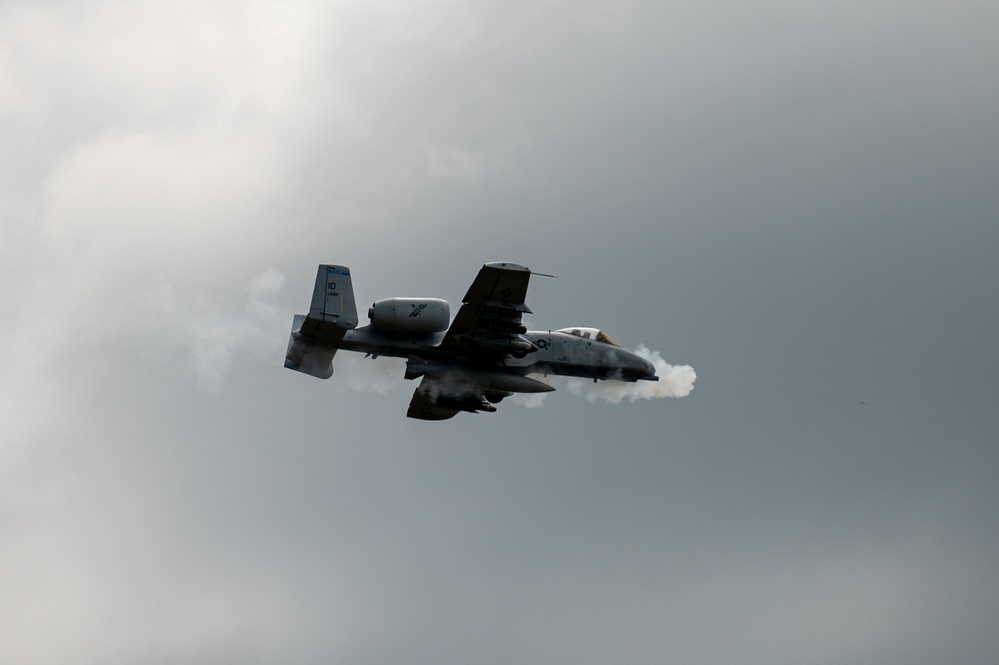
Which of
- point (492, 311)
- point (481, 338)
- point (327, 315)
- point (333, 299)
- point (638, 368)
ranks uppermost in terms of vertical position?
point (638, 368)

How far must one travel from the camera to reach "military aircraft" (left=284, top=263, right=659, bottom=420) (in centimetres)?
4959

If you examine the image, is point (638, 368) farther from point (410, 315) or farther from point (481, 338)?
point (410, 315)

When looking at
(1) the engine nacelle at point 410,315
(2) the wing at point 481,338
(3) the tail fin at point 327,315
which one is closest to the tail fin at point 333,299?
(3) the tail fin at point 327,315

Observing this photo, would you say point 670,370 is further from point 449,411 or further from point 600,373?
point 449,411

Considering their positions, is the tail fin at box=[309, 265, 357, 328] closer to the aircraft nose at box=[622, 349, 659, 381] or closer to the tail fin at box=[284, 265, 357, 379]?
the tail fin at box=[284, 265, 357, 379]

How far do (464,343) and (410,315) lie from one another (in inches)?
102

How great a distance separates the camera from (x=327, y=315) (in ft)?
162

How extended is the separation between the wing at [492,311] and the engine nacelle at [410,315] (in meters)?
0.70

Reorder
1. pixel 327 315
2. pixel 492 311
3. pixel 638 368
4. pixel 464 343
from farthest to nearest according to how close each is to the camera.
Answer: pixel 638 368, pixel 464 343, pixel 492 311, pixel 327 315

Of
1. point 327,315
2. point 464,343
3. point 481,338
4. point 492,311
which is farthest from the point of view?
point 464,343

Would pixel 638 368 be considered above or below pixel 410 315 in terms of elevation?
above

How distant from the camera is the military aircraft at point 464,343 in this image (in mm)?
49594

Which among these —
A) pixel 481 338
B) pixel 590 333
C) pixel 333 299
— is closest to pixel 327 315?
pixel 333 299

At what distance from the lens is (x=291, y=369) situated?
168 ft
